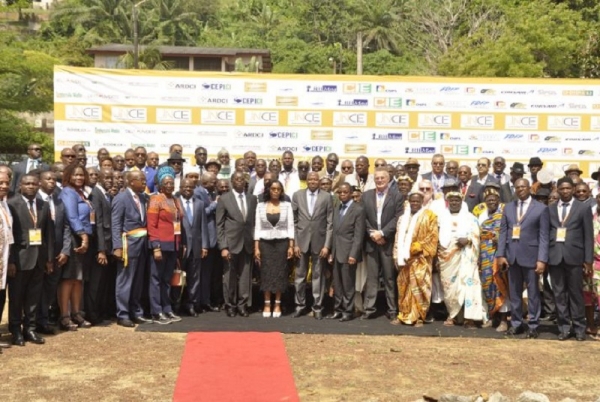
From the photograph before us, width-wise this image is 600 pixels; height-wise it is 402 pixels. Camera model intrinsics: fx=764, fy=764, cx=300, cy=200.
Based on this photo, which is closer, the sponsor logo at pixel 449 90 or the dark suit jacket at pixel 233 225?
the dark suit jacket at pixel 233 225

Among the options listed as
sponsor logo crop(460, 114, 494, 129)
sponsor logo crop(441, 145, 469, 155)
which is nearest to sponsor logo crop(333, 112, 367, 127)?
sponsor logo crop(441, 145, 469, 155)

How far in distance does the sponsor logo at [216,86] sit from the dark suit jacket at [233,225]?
383cm

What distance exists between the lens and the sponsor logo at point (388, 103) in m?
12.9

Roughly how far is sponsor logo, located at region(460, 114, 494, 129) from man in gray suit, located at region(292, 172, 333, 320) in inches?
172

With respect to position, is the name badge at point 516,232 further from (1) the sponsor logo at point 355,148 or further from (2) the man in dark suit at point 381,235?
(1) the sponsor logo at point 355,148

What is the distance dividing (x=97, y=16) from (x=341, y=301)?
50.1m

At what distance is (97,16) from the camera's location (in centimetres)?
5506

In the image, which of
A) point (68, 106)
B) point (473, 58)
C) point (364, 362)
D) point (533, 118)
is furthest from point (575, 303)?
point (473, 58)

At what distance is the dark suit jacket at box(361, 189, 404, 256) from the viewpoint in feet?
31.0

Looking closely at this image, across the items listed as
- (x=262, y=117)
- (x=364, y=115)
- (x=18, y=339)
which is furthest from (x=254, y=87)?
(x=18, y=339)

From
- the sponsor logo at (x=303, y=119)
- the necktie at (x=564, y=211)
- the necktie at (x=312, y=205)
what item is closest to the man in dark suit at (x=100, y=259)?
the necktie at (x=312, y=205)

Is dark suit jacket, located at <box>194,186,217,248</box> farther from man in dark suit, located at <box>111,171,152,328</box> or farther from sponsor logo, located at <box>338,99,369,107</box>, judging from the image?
sponsor logo, located at <box>338,99,369,107</box>

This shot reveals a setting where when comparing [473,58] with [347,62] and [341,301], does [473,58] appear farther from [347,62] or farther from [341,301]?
[347,62]

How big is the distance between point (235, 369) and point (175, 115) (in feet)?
22.2
